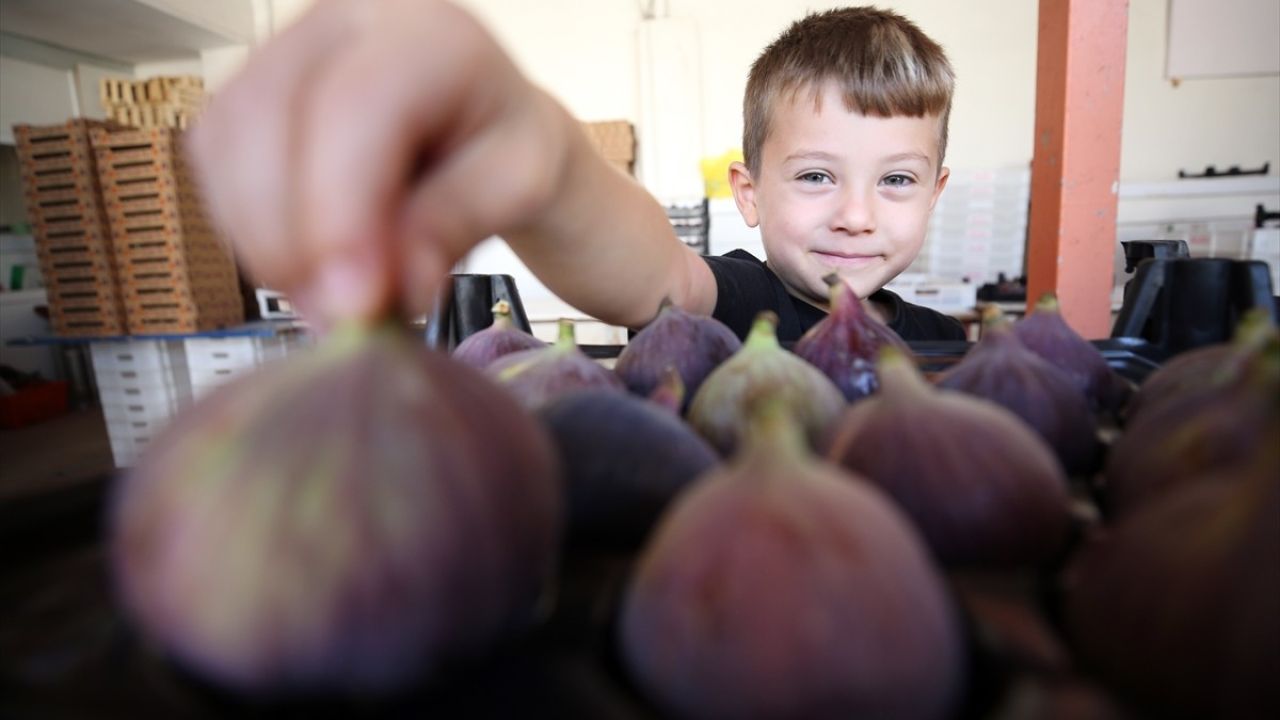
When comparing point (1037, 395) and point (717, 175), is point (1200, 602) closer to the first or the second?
point (1037, 395)

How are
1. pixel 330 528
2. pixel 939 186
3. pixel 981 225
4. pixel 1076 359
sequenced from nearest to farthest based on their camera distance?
pixel 330 528
pixel 1076 359
pixel 939 186
pixel 981 225

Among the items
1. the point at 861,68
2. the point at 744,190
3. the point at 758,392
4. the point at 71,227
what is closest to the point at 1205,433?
the point at 758,392

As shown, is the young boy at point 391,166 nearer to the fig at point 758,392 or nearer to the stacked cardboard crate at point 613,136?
the fig at point 758,392

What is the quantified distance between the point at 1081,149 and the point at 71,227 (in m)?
4.14

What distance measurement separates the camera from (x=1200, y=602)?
8.8 inches

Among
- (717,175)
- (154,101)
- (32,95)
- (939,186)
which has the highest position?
(32,95)

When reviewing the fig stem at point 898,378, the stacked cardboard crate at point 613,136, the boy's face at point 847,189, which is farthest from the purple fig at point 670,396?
the stacked cardboard crate at point 613,136

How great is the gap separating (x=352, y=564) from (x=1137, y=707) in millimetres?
259

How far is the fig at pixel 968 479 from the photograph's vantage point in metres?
0.29

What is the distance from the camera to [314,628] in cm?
21

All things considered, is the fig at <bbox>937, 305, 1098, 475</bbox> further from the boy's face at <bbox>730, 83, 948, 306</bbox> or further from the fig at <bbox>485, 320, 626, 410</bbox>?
the boy's face at <bbox>730, 83, 948, 306</bbox>

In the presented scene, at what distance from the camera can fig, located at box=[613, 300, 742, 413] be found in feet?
1.79

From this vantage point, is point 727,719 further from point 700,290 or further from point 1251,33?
point 1251,33

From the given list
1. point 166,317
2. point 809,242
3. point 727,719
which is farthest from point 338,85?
point 166,317
